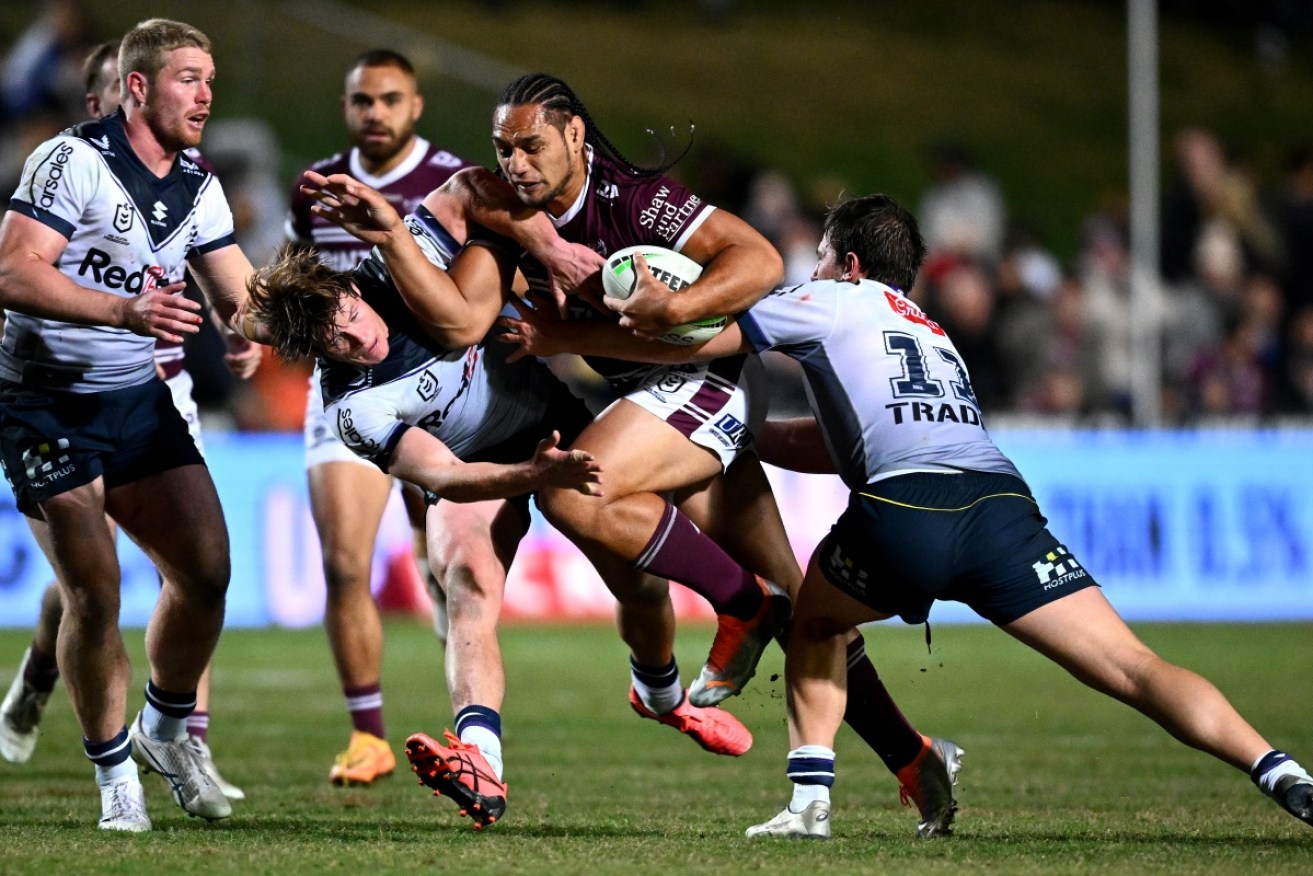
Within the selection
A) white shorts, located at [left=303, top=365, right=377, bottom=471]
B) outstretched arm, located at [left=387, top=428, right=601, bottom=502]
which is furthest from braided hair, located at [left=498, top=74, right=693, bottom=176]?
white shorts, located at [left=303, top=365, right=377, bottom=471]

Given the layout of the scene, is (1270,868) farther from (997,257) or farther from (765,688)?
(997,257)

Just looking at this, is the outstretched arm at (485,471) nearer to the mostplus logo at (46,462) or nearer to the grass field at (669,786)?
the grass field at (669,786)

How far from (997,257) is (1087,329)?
1756 millimetres

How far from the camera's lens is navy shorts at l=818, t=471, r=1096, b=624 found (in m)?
5.84

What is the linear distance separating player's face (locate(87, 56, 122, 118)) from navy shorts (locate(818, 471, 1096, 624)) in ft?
12.1

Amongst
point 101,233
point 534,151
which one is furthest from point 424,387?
point 101,233

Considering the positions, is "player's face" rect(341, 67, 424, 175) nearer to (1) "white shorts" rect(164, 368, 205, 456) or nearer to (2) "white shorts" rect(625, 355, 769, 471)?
(1) "white shorts" rect(164, 368, 205, 456)

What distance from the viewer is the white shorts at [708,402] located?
6578 mm

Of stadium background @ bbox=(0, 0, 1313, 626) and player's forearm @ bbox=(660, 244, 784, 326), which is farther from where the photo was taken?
stadium background @ bbox=(0, 0, 1313, 626)

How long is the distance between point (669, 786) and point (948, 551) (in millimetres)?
2390

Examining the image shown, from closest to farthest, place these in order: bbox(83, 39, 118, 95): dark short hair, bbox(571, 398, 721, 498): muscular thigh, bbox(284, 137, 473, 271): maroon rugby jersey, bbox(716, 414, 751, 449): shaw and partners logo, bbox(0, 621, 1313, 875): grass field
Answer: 1. bbox(0, 621, 1313, 875): grass field
2. bbox(571, 398, 721, 498): muscular thigh
3. bbox(716, 414, 751, 449): shaw and partners logo
4. bbox(83, 39, 118, 95): dark short hair
5. bbox(284, 137, 473, 271): maroon rugby jersey

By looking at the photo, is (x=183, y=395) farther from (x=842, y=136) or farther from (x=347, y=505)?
(x=842, y=136)

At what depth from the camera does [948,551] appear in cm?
586

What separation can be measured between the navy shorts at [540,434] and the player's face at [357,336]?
25.4 inches
